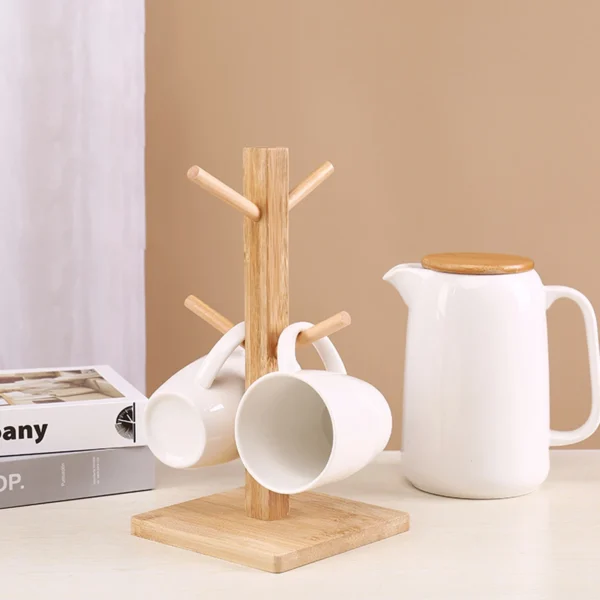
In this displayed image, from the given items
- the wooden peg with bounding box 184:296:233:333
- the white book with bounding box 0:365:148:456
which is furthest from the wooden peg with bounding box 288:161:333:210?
the white book with bounding box 0:365:148:456

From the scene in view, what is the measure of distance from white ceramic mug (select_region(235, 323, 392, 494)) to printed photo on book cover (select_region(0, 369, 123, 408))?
20cm

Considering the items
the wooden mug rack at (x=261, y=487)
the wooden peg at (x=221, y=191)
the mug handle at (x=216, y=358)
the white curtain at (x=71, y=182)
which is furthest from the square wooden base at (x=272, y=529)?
the white curtain at (x=71, y=182)

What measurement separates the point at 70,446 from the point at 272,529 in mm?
207

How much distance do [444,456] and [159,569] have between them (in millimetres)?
273

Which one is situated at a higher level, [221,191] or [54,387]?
[221,191]

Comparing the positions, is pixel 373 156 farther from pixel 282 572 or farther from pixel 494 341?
pixel 282 572

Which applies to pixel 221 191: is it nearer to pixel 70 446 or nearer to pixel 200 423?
pixel 200 423

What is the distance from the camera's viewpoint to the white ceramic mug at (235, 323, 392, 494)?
702mm

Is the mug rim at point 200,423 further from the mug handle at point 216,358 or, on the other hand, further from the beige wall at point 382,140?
the beige wall at point 382,140

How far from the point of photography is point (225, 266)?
1348 millimetres

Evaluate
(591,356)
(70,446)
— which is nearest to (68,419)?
(70,446)

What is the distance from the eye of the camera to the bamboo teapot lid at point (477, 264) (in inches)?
33.2

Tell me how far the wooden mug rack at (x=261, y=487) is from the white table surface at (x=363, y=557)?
0.01 metres

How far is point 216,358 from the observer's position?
2.47 ft
